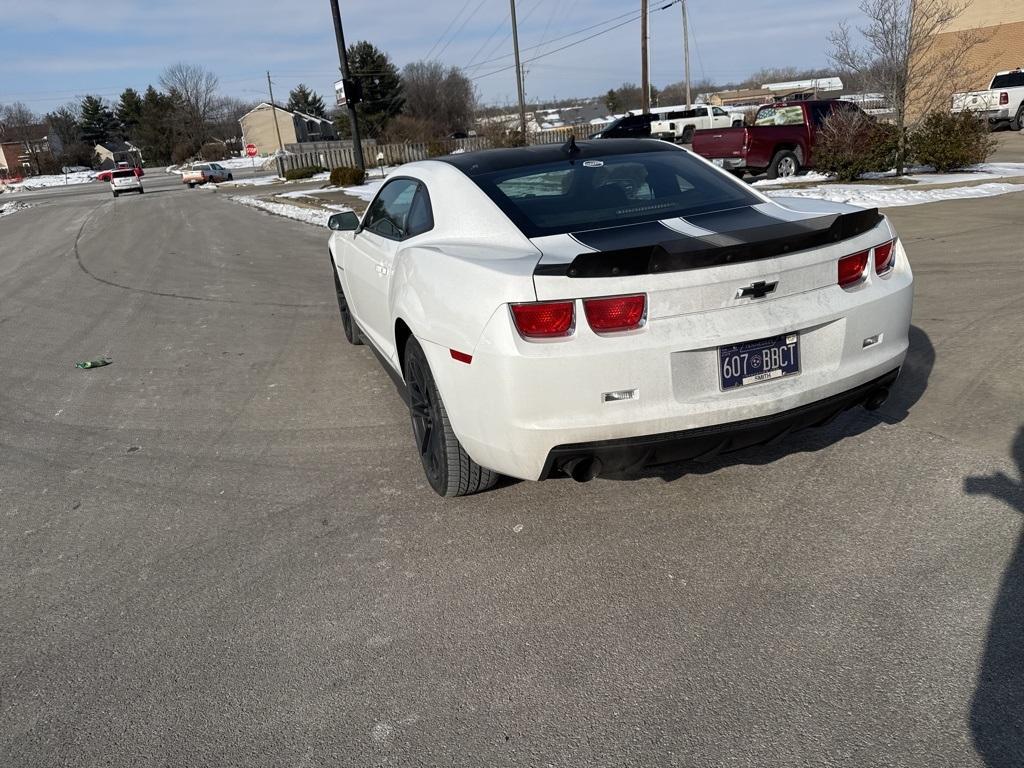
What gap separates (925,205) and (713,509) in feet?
33.0

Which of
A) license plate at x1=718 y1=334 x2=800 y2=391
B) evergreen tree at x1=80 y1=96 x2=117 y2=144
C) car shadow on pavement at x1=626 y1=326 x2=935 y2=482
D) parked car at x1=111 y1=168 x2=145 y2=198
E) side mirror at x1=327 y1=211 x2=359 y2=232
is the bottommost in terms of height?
car shadow on pavement at x1=626 y1=326 x2=935 y2=482

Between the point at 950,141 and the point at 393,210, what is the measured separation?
45.0ft

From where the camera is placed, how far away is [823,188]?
45.6 ft

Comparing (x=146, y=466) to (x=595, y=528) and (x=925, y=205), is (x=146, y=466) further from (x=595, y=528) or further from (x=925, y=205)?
(x=925, y=205)

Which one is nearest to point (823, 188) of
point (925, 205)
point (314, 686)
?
point (925, 205)

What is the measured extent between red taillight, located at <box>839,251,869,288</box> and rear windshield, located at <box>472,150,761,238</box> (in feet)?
2.40

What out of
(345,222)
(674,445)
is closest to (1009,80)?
(345,222)

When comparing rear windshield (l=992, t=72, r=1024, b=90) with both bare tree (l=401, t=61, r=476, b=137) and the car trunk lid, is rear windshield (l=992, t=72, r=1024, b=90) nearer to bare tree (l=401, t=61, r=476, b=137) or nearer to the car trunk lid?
the car trunk lid

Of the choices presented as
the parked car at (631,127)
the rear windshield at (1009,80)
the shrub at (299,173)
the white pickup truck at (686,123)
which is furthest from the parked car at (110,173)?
the rear windshield at (1009,80)

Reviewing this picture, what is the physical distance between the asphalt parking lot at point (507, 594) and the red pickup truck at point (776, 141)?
39.2 feet

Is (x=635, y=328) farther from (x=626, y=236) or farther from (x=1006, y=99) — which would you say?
(x=1006, y=99)

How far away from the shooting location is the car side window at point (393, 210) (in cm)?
444

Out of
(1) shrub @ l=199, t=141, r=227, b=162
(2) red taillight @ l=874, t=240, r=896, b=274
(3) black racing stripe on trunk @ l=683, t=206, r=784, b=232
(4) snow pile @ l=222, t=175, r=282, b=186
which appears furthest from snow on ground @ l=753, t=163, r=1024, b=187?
(1) shrub @ l=199, t=141, r=227, b=162

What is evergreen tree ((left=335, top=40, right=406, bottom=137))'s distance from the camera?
70.6 metres
